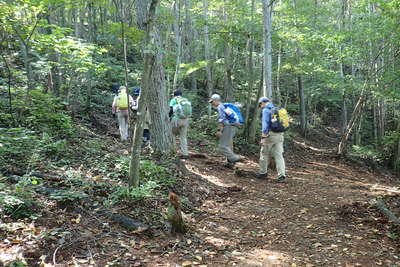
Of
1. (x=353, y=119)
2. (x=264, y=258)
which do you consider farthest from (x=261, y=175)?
(x=353, y=119)

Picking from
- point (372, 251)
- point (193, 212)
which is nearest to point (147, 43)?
point (193, 212)

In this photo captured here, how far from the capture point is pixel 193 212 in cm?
574

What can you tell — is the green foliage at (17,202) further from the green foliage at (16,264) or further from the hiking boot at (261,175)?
the hiking boot at (261,175)

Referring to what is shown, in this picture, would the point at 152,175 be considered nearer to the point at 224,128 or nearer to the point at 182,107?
the point at 182,107

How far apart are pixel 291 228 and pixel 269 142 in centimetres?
372

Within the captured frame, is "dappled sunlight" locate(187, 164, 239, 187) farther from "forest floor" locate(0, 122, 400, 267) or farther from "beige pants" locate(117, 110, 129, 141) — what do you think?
"beige pants" locate(117, 110, 129, 141)

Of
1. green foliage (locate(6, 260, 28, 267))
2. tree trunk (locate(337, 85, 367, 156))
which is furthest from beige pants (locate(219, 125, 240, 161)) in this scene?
tree trunk (locate(337, 85, 367, 156))

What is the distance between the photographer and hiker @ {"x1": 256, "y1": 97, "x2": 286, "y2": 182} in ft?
27.7

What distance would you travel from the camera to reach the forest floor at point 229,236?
150 inches

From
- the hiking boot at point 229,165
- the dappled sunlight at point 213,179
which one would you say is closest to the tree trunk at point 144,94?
the dappled sunlight at point 213,179

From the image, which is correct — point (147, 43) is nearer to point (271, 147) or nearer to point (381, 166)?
point (271, 147)

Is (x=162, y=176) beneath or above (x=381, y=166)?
above

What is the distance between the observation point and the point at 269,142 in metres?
8.64

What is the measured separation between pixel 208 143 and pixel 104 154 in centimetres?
616
